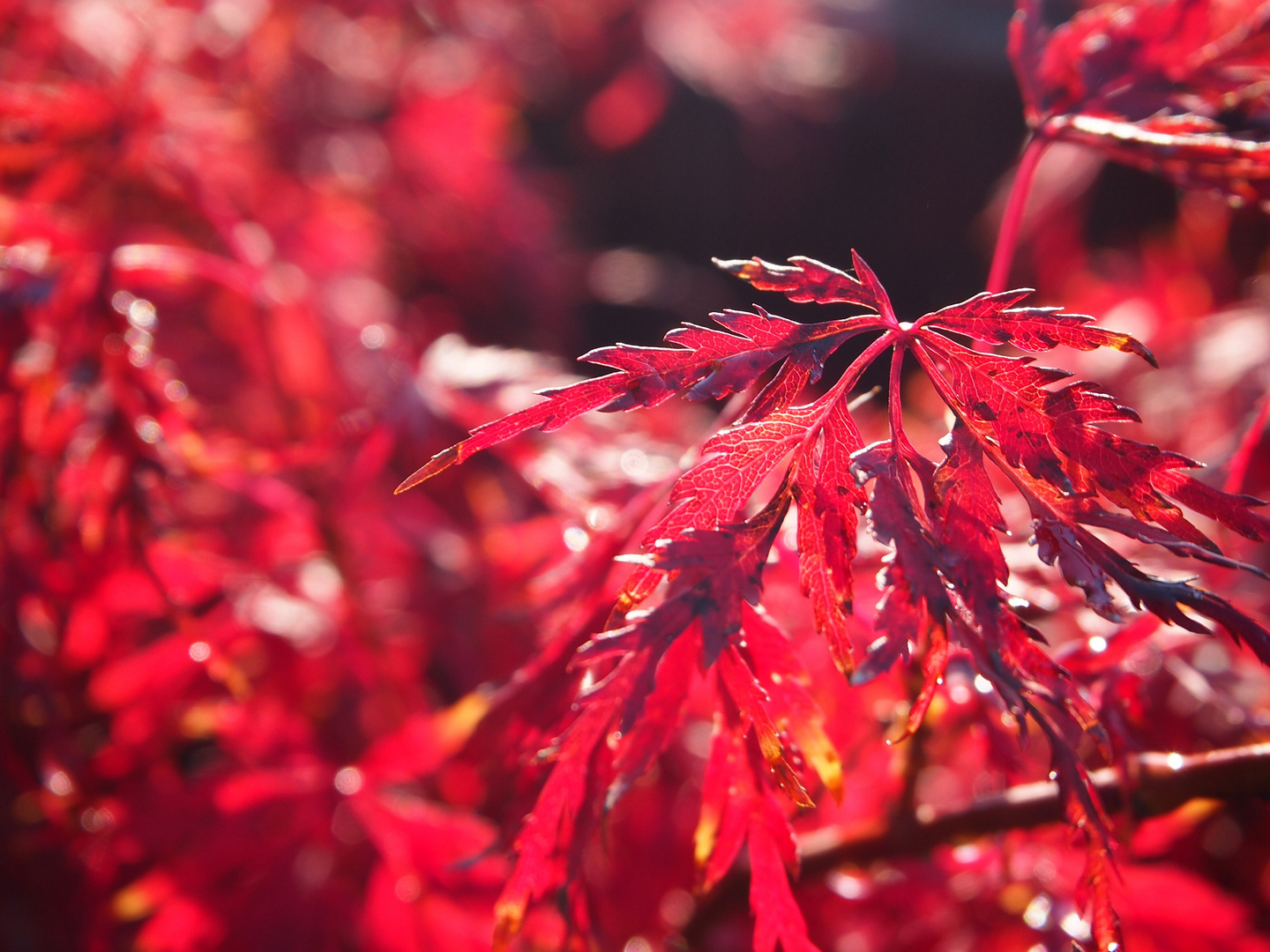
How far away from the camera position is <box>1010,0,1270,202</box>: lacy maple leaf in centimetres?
62

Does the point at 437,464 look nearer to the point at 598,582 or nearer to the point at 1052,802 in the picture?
the point at 598,582

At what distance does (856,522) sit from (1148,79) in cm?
46

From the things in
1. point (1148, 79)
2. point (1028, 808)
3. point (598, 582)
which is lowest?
point (1028, 808)

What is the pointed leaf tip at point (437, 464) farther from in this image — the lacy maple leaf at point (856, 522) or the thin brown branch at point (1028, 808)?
the thin brown branch at point (1028, 808)

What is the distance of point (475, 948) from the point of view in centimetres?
79

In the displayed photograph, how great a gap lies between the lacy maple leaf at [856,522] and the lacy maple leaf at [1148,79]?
273 millimetres

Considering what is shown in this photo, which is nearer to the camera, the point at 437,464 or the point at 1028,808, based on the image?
the point at 437,464

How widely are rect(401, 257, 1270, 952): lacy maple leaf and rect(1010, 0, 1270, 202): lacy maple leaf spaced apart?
273 mm

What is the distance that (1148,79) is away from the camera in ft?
2.12

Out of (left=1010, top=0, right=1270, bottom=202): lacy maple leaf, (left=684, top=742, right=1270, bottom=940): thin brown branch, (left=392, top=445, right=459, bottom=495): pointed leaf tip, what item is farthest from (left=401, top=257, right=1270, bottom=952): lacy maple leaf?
(left=1010, top=0, right=1270, bottom=202): lacy maple leaf

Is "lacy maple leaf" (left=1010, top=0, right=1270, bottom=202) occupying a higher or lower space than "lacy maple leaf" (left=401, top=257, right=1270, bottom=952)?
higher

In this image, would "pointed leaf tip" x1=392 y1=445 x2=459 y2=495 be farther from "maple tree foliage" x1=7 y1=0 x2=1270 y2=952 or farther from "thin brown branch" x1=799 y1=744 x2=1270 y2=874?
"thin brown branch" x1=799 y1=744 x2=1270 y2=874

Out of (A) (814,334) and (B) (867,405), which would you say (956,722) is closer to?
(A) (814,334)

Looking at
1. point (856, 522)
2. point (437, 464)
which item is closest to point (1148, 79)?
point (856, 522)
